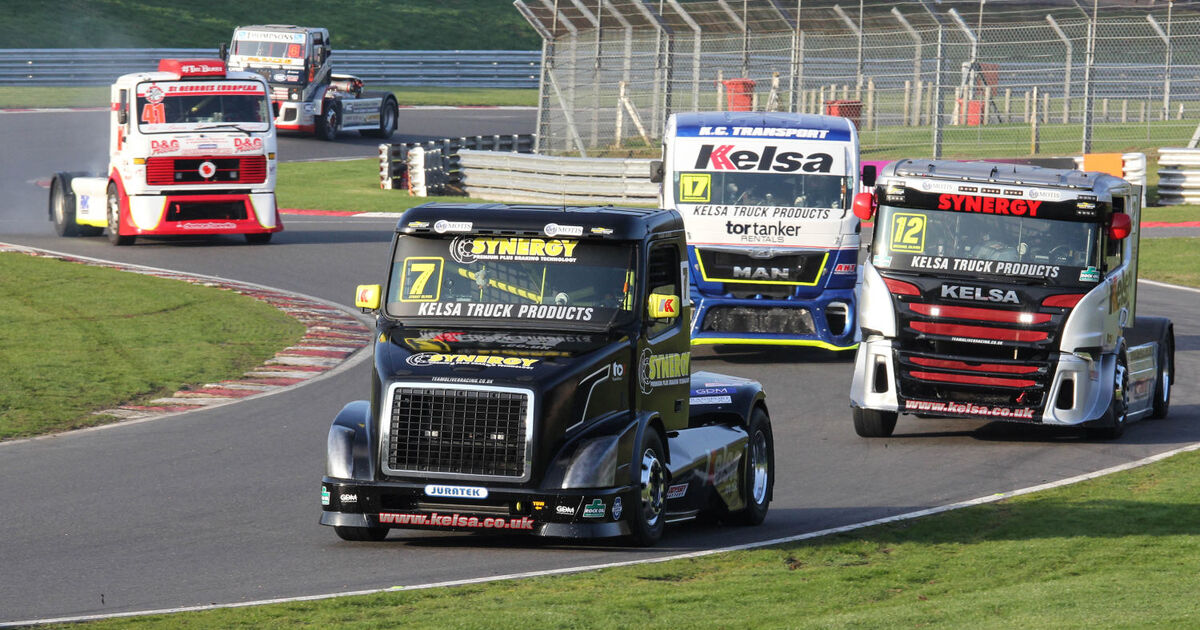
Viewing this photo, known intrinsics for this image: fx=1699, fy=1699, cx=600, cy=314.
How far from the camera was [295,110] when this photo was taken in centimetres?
4541

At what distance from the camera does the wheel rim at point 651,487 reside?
960cm

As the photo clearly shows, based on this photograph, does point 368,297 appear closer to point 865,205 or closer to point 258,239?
point 865,205

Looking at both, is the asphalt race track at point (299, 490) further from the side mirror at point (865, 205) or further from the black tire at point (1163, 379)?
the side mirror at point (865, 205)

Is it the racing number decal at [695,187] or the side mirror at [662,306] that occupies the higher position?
the racing number decal at [695,187]

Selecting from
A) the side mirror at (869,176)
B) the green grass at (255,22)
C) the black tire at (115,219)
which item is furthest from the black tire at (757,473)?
the green grass at (255,22)

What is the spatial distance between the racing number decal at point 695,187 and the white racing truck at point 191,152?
9.11 m

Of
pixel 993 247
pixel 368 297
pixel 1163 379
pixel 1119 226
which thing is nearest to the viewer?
pixel 368 297

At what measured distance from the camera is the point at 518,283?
1000 cm

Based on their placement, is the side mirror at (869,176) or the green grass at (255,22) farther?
the green grass at (255,22)

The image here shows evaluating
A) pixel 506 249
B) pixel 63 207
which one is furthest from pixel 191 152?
pixel 506 249

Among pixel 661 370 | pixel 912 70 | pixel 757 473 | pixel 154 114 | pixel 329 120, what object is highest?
pixel 912 70

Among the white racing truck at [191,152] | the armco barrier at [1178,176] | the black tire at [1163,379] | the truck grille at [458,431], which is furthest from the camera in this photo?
the armco barrier at [1178,176]

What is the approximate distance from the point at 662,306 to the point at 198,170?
16.9 m

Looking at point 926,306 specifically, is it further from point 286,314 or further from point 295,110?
point 295,110
